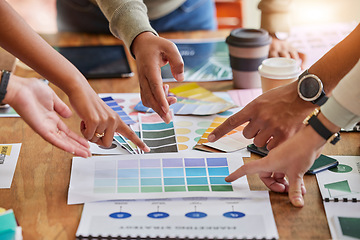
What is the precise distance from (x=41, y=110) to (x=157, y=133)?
0.36 metres

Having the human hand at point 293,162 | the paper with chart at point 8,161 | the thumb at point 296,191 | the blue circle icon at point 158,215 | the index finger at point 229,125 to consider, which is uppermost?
the index finger at point 229,125

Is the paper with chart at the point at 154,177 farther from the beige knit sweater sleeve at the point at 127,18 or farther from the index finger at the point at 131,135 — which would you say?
the beige knit sweater sleeve at the point at 127,18

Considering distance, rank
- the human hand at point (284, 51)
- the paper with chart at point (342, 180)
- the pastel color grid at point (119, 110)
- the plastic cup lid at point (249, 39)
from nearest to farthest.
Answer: the paper with chart at point (342, 180) < the pastel color grid at point (119, 110) < the plastic cup lid at point (249, 39) < the human hand at point (284, 51)

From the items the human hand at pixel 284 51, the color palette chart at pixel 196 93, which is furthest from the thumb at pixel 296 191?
the human hand at pixel 284 51

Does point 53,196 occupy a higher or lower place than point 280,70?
lower

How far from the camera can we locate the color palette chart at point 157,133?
3.87 feet

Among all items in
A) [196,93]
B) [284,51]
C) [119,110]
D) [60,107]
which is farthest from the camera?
[284,51]

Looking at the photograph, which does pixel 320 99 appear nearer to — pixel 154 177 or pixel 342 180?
pixel 342 180

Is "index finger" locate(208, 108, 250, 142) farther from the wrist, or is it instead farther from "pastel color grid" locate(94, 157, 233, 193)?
the wrist

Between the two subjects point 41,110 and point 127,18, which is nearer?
point 41,110

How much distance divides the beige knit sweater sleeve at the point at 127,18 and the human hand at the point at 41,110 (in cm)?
37

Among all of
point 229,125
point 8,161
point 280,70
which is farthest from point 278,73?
point 8,161

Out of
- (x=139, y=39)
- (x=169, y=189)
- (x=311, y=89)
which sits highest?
(x=139, y=39)

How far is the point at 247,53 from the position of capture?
1.47 m
